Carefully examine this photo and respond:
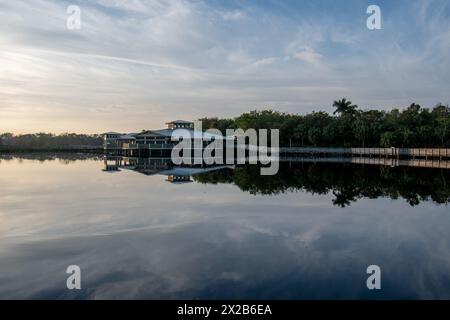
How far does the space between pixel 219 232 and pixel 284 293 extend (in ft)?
18.1

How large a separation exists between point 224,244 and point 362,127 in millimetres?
61492

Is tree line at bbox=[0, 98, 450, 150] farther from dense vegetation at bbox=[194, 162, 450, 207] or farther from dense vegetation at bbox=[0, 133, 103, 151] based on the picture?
dense vegetation at bbox=[0, 133, 103, 151]

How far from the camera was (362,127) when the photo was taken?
6912cm

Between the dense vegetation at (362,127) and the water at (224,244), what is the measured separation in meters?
42.8

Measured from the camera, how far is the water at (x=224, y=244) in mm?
8820

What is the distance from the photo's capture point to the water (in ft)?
28.9

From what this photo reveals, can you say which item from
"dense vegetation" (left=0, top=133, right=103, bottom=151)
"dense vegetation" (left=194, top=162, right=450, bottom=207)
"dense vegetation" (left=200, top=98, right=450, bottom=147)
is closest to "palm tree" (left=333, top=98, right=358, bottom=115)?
"dense vegetation" (left=200, top=98, right=450, bottom=147)

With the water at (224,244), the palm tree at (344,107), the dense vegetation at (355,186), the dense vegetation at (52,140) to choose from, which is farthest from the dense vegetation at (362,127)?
the dense vegetation at (52,140)

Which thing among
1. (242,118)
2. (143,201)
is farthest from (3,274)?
(242,118)

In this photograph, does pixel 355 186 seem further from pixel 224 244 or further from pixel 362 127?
pixel 362 127

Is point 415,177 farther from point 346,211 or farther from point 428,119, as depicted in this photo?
point 428,119

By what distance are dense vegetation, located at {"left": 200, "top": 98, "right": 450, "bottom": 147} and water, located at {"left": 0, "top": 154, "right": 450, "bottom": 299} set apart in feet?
140

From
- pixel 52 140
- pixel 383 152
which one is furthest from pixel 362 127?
pixel 52 140

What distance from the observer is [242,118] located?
101062mm
